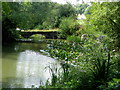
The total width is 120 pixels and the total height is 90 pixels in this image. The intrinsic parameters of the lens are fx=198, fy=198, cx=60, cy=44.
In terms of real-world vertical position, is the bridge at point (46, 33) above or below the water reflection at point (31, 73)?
above

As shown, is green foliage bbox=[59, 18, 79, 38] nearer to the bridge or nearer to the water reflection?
the bridge

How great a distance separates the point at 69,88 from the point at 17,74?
5.45ft

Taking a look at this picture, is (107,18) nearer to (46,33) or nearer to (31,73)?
(31,73)

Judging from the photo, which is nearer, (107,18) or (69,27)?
(107,18)

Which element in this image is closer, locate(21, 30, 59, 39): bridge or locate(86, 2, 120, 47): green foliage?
locate(86, 2, 120, 47): green foliage

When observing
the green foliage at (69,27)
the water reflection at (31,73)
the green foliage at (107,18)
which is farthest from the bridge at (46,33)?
the green foliage at (107,18)

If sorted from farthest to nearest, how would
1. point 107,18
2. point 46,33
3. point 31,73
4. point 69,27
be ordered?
point 46,33
point 69,27
point 31,73
point 107,18

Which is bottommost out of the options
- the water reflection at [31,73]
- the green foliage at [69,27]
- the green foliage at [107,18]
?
the water reflection at [31,73]

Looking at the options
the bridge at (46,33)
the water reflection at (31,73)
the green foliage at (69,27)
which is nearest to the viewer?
the water reflection at (31,73)

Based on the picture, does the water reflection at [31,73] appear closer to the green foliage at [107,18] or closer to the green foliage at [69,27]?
the green foliage at [107,18]

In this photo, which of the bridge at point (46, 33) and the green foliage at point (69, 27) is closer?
the green foliage at point (69, 27)

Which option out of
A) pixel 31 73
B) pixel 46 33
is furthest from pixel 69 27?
pixel 31 73

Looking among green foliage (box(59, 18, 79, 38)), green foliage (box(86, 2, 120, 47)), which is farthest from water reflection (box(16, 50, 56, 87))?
green foliage (box(59, 18, 79, 38))

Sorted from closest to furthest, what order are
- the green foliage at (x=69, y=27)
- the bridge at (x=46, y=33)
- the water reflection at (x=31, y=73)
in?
the water reflection at (x=31, y=73)
the green foliage at (x=69, y=27)
the bridge at (x=46, y=33)
